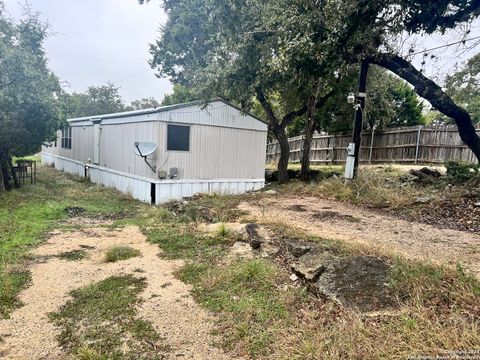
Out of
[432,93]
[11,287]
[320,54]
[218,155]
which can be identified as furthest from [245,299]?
[218,155]

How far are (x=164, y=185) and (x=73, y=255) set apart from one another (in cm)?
460

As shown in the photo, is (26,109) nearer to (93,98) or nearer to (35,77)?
(35,77)

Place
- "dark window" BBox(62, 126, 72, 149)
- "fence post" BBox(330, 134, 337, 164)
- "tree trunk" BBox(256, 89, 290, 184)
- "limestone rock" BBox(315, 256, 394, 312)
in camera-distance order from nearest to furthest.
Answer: "limestone rock" BBox(315, 256, 394, 312), "tree trunk" BBox(256, 89, 290, 184), "fence post" BBox(330, 134, 337, 164), "dark window" BBox(62, 126, 72, 149)

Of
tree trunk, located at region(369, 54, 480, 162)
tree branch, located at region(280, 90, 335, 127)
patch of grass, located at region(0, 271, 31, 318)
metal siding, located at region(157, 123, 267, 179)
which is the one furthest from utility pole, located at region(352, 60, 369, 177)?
patch of grass, located at region(0, 271, 31, 318)

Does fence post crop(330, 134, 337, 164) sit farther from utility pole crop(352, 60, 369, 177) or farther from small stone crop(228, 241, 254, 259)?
small stone crop(228, 241, 254, 259)

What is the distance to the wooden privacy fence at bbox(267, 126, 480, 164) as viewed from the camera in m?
10.9

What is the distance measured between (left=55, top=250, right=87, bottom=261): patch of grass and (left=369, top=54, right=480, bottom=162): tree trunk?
6618 mm

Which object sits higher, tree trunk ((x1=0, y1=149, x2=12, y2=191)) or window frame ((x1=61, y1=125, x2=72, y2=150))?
window frame ((x1=61, y1=125, x2=72, y2=150))

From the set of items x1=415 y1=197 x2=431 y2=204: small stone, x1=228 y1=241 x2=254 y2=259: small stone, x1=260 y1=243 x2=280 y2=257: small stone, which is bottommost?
x1=228 y1=241 x2=254 y2=259: small stone

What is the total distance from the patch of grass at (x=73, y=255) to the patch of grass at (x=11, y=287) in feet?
2.05

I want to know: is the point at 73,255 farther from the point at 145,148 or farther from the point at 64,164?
the point at 64,164

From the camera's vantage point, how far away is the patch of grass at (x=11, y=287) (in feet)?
11.3

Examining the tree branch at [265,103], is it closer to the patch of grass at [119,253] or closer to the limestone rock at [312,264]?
the patch of grass at [119,253]

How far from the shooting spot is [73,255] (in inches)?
198
